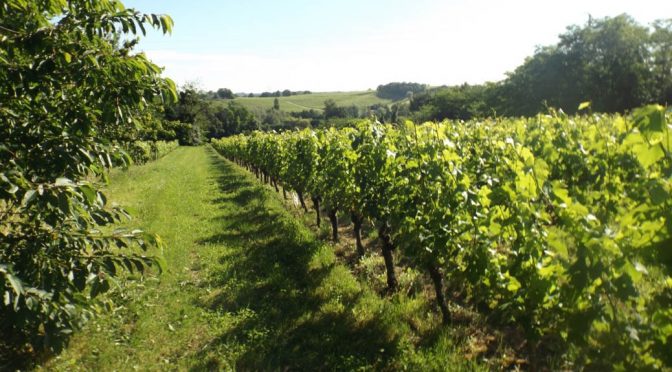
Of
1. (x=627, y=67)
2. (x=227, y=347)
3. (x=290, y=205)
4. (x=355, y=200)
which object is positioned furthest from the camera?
(x=627, y=67)

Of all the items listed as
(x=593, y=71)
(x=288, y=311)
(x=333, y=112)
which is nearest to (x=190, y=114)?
(x=333, y=112)

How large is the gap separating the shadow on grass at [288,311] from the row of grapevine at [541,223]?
48.9 inches

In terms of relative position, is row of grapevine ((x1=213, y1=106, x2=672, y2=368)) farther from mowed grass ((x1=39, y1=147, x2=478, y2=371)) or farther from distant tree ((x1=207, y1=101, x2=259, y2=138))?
distant tree ((x1=207, y1=101, x2=259, y2=138))

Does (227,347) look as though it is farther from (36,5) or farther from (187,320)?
Answer: (36,5)

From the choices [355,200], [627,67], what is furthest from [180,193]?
[627,67]

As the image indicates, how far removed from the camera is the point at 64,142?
353 cm

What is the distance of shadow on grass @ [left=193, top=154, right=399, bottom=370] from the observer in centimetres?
596

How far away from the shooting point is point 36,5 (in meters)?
4.15

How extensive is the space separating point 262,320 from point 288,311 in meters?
0.48

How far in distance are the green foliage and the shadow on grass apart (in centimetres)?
297

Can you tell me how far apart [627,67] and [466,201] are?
58707 mm

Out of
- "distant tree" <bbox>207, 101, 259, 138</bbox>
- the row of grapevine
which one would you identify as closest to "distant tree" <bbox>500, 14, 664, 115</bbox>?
the row of grapevine

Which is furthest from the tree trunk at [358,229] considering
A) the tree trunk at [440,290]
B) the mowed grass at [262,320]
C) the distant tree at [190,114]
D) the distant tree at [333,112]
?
the distant tree at [333,112]

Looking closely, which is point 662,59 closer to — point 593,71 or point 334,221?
point 593,71
